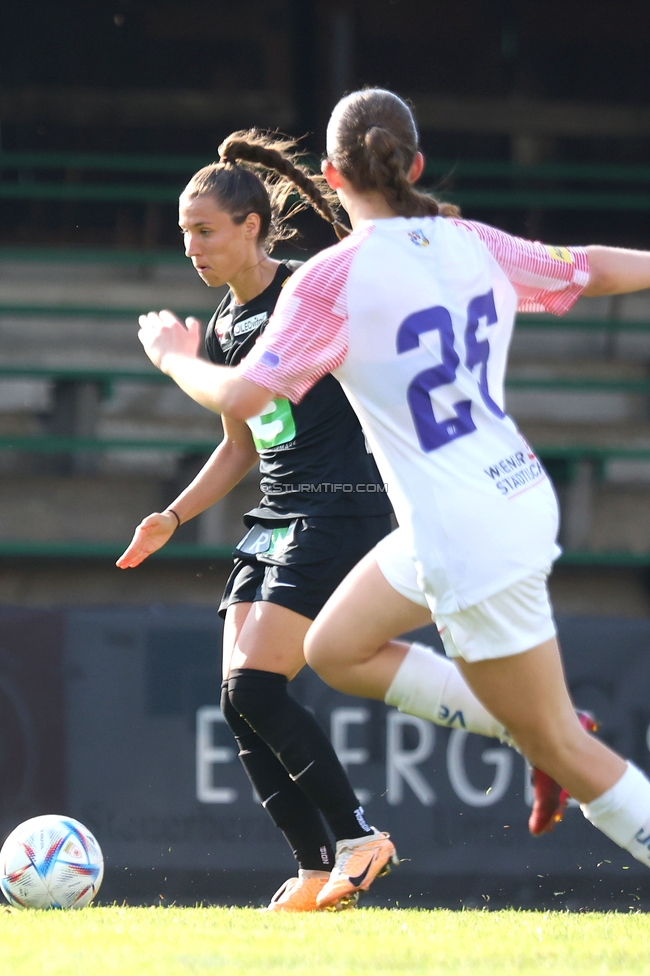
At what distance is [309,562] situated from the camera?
3.75m

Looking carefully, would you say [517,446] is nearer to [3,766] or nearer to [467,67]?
[3,766]

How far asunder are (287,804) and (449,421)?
163cm

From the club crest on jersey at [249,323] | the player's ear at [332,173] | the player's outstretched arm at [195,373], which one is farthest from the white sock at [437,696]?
the club crest on jersey at [249,323]

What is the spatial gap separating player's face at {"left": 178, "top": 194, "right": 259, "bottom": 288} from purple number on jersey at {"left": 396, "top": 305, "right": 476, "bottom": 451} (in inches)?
46.7

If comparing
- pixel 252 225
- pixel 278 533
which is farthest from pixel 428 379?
pixel 252 225

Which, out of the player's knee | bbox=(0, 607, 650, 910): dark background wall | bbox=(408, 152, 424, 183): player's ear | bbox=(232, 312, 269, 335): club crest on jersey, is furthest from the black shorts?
bbox=(0, 607, 650, 910): dark background wall

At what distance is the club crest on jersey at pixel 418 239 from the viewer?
2.75 m

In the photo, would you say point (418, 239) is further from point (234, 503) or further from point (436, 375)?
point (234, 503)

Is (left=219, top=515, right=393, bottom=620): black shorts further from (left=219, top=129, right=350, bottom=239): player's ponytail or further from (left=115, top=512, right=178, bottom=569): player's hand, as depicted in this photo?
(left=219, top=129, right=350, bottom=239): player's ponytail

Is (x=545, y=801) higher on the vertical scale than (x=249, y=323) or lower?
lower

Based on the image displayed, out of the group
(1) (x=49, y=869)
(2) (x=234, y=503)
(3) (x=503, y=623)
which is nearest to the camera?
(3) (x=503, y=623)

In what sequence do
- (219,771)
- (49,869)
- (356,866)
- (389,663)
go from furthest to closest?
(219,771), (49,869), (356,866), (389,663)

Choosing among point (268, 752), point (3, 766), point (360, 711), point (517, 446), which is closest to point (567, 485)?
point (360, 711)

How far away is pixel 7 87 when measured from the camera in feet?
34.5
